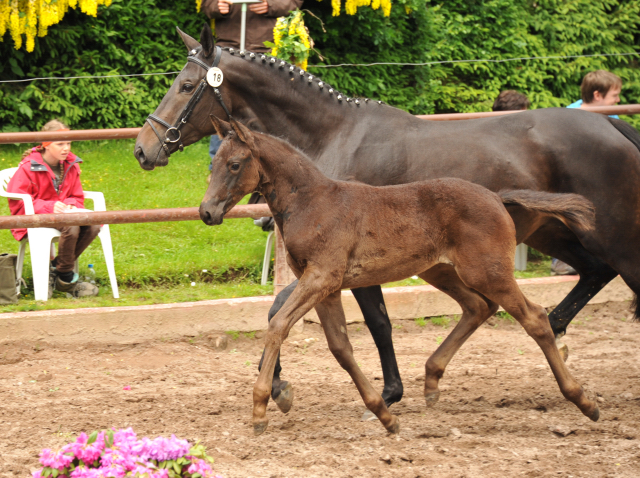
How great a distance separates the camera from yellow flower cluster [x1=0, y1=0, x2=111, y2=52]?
8000mm

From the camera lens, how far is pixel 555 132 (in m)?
4.64

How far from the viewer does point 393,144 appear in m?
4.43

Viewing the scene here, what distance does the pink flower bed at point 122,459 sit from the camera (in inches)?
97.7

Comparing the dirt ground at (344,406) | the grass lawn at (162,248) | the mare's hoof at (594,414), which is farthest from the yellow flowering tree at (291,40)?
the mare's hoof at (594,414)

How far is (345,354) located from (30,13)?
597 centimetres

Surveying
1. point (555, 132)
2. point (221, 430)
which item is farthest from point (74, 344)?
point (555, 132)

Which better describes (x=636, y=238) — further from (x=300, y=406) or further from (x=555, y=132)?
(x=300, y=406)

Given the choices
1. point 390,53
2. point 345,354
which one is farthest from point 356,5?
point 345,354

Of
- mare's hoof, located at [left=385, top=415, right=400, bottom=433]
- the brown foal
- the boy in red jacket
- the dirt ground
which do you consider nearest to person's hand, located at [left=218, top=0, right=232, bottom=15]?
the boy in red jacket

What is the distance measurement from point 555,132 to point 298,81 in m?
1.61

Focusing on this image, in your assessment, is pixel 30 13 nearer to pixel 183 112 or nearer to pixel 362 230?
pixel 183 112

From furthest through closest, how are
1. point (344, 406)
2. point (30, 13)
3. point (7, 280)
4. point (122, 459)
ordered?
point (30, 13) → point (7, 280) → point (344, 406) → point (122, 459)

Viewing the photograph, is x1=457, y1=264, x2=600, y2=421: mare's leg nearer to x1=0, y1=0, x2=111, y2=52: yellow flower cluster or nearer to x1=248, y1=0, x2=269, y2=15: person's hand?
x1=248, y1=0, x2=269, y2=15: person's hand

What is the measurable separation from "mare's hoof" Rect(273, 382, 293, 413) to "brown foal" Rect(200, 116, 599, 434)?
45 centimetres
